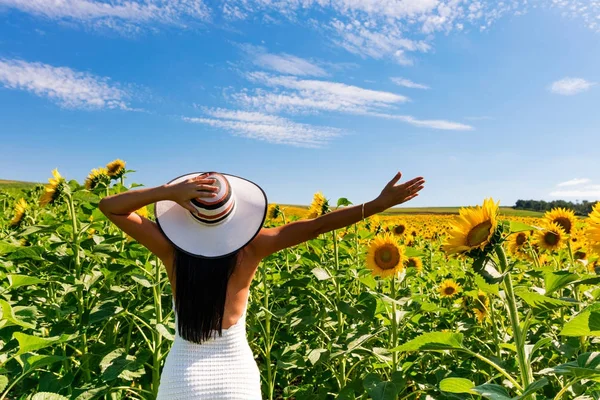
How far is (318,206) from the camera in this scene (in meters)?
4.50

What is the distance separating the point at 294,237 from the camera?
2.72 metres

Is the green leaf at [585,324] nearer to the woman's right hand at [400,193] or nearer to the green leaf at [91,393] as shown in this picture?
the woman's right hand at [400,193]

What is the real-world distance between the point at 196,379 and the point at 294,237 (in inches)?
33.9

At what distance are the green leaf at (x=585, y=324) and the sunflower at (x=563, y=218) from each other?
2943mm

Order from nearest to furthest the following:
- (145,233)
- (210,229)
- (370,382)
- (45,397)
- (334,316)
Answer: (45,397), (210,229), (145,233), (370,382), (334,316)

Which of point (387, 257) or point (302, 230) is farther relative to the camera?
point (387, 257)

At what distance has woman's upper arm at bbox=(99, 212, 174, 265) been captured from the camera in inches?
104

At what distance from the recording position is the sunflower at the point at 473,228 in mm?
2037

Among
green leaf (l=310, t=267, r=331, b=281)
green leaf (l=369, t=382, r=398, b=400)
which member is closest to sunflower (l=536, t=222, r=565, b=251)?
green leaf (l=310, t=267, r=331, b=281)

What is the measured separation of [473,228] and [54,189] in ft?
11.0

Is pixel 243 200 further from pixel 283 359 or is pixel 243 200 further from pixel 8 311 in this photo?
pixel 283 359

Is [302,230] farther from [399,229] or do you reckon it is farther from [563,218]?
[399,229]

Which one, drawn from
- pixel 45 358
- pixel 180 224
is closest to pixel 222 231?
pixel 180 224

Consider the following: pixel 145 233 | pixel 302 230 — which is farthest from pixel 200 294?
pixel 302 230
